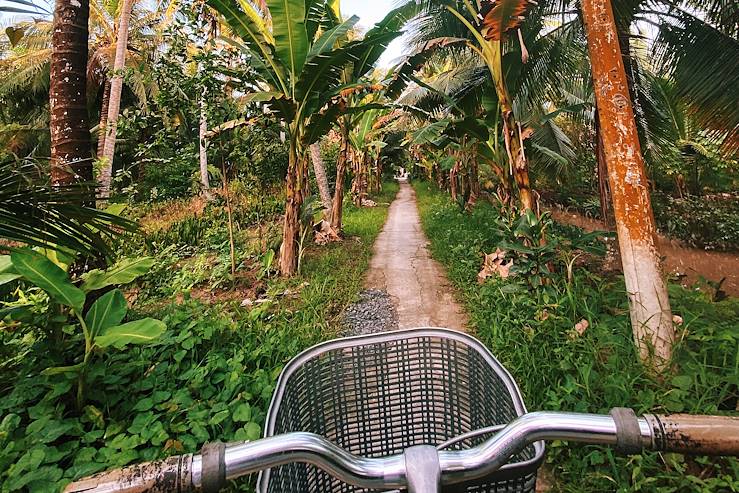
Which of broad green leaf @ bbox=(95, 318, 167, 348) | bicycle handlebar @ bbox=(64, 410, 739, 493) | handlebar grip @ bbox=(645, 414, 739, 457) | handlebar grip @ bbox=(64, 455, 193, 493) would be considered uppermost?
handlebar grip @ bbox=(645, 414, 739, 457)

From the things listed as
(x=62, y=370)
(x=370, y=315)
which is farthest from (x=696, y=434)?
(x=370, y=315)

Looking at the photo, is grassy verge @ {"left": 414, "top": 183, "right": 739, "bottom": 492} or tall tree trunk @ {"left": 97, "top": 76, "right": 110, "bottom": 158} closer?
grassy verge @ {"left": 414, "top": 183, "right": 739, "bottom": 492}

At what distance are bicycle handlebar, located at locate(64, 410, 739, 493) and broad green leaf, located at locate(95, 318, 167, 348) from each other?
55.5 inches

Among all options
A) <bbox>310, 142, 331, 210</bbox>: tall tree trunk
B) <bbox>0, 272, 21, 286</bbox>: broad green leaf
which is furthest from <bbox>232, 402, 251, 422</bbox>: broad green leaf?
<bbox>310, 142, 331, 210</bbox>: tall tree trunk

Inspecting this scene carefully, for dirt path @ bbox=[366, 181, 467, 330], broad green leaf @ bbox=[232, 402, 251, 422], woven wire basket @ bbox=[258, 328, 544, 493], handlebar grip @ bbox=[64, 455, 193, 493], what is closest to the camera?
handlebar grip @ bbox=[64, 455, 193, 493]

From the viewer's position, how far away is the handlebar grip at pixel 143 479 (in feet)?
1.87

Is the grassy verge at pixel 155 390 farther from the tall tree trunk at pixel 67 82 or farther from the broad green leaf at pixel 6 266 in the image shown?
the tall tree trunk at pixel 67 82

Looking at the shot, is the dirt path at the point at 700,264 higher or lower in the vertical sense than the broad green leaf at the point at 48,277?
lower

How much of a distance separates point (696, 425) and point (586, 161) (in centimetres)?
1205

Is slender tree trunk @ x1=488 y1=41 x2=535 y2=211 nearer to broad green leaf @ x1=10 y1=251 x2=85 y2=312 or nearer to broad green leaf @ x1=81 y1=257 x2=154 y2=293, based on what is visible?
broad green leaf @ x1=81 y1=257 x2=154 y2=293

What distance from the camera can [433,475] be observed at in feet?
2.08

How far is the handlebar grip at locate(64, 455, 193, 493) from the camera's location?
571mm

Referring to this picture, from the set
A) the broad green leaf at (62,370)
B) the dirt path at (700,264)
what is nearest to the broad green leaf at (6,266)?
the broad green leaf at (62,370)

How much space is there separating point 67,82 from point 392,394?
10.3ft
